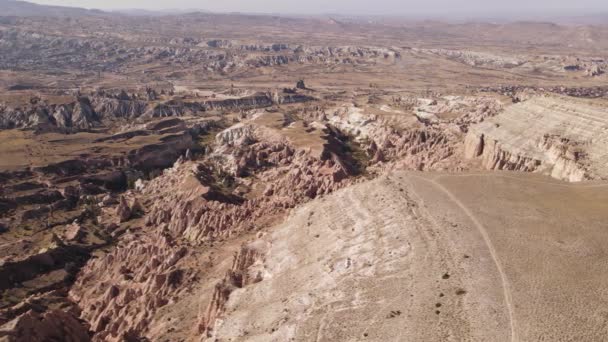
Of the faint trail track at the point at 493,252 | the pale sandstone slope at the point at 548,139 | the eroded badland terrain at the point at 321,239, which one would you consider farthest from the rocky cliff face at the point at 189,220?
the pale sandstone slope at the point at 548,139

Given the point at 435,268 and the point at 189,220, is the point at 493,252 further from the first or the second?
the point at 189,220

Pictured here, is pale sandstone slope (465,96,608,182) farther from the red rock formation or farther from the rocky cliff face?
the red rock formation

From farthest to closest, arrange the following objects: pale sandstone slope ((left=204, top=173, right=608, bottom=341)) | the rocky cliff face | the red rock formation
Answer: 1. the rocky cliff face
2. the red rock formation
3. pale sandstone slope ((left=204, top=173, right=608, bottom=341))

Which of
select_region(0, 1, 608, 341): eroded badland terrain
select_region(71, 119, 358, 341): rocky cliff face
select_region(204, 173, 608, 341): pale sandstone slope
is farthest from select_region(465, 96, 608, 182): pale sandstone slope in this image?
select_region(71, 119, 358, 341): rocky cliff face

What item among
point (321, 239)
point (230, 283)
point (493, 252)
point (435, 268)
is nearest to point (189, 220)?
point (230, 283)

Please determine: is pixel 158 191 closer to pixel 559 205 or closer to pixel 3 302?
pixel 3 302

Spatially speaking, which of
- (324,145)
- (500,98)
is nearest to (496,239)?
(324,145)

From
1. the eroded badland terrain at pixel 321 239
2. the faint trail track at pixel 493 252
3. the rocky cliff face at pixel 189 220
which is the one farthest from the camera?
the rocky cliff face at pixel 189 220

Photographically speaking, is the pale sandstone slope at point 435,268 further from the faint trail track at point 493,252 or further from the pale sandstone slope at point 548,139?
the pale sandstone slope at point 548,139
